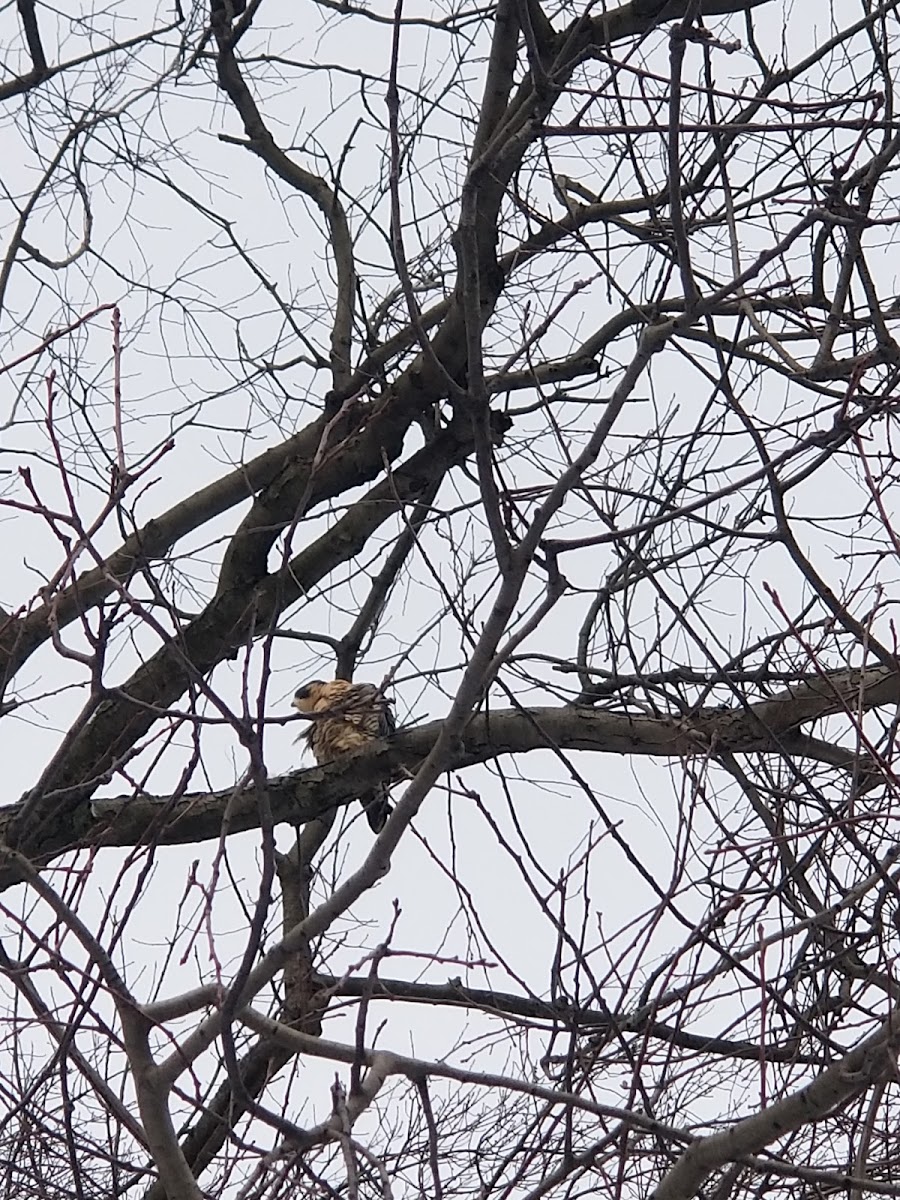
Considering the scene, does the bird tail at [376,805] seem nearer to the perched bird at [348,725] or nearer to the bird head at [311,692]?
the perched bird at [348,725]

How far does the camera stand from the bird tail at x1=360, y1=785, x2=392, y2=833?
4.35 meters

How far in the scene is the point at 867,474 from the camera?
2291mm

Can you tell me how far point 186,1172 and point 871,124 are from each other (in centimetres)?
205

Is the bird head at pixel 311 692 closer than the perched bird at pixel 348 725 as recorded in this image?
No

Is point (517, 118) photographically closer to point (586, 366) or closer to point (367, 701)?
point (586, 366)

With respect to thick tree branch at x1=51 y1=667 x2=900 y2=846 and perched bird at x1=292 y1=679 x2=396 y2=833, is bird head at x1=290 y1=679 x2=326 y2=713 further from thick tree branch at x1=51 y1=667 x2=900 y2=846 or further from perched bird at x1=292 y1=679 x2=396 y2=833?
thick tree branch at x1=51 y1=667 x2=900 y2=846

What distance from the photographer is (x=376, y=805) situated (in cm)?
454

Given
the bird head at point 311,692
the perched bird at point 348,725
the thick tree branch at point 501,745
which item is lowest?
the thick tree branch at point 501,745

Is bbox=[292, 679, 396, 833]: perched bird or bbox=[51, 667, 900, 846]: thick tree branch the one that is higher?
bbox=[292, 679, 396, 833]: perched bird

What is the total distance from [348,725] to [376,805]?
42.2 inches

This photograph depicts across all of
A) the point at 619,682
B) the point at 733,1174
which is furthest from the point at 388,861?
the point at 619,682

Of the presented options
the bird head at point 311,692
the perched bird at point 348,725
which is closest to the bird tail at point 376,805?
the perched bird at point 348,725

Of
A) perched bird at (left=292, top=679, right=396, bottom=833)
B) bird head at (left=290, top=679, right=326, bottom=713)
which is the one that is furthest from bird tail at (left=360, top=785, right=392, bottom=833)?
bird head at (left=290, top=679, right=326, bottom=713)

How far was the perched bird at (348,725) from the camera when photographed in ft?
15.1
